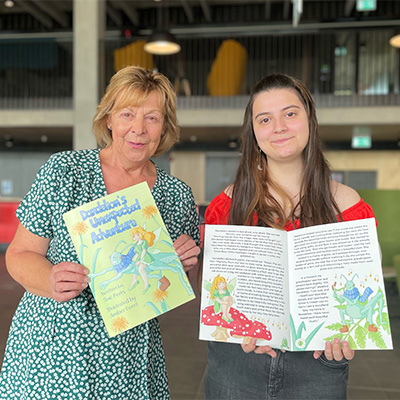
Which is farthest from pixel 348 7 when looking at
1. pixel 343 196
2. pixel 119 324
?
pixel 119 324

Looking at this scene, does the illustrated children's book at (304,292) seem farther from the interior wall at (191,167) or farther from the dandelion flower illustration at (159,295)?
the interior wall at (191,167)

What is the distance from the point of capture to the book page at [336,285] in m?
1.17

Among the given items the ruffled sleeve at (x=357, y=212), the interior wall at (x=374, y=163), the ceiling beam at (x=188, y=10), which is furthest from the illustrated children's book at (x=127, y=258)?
the interior wall at (x=374, y=163)

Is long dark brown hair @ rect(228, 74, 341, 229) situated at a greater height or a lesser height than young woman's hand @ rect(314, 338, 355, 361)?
greater

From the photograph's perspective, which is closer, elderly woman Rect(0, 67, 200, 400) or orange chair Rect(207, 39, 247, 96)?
elderly woman Rect(0, 67, 200, 400)

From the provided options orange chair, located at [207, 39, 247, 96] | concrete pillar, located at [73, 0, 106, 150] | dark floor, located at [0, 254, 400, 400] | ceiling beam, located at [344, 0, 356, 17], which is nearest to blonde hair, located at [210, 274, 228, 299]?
dark floor, located at [0, 254, 400, 400]

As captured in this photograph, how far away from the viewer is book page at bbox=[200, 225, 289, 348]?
1204 mm

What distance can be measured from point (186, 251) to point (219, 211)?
0.26 meters

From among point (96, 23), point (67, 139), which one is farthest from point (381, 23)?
point (67, 139)

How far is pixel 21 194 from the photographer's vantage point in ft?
53.1

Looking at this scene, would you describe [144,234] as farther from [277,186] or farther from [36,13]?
[36,13]

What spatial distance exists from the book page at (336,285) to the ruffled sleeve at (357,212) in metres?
0.18

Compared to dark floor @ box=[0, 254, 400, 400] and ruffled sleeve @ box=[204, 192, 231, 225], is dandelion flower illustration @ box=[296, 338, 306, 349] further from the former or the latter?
dark floor @ box=[0, 254, 400, 400]

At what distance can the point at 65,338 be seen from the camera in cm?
127
